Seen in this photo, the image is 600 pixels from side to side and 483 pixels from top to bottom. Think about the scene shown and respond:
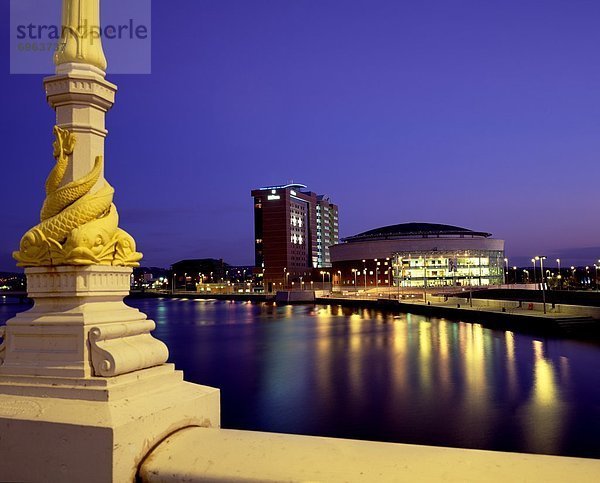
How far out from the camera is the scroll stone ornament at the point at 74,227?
450 centimetres

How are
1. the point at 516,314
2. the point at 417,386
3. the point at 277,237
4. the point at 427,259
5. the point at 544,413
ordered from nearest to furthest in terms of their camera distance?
the point at 544,413 < the point at 417,386 < the point at 516,314 < the point at 427,259 < the point at 277,237

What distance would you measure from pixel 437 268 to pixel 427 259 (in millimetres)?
3622

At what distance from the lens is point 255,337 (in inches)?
1989

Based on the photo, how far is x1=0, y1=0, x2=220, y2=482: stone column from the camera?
3.58 m

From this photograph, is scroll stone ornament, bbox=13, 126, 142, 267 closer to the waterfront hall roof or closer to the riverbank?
the riverbank

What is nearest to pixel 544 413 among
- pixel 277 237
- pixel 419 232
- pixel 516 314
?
pixel 516 314

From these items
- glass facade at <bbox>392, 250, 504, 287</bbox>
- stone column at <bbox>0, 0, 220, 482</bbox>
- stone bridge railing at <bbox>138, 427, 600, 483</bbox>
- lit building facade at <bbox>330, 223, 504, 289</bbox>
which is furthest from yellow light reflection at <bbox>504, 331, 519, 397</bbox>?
glass facade at <bbox>392, 250, 504, 287</bbox>

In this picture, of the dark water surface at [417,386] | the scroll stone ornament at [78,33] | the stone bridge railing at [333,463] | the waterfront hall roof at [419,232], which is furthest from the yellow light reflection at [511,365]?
the waterfront hall roof at [419,232]

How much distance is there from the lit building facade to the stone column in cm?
13104

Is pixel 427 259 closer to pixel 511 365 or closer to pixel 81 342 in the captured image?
pixel 511 365

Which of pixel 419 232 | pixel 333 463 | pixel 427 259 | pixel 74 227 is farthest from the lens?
pixel 419 232

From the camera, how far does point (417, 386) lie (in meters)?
24.8

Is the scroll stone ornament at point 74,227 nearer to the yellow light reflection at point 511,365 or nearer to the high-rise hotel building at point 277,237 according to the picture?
the yellow light reflection at point 511,365

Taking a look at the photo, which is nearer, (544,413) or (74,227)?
(74,227)
